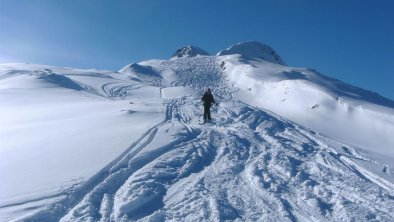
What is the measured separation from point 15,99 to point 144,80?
75.4ft

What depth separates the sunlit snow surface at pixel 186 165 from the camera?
28.8 feet

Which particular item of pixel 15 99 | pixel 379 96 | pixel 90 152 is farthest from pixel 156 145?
pixel 379 96

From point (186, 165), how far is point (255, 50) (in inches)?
4468

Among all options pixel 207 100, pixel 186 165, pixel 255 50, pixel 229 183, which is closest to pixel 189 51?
pixel 255 50

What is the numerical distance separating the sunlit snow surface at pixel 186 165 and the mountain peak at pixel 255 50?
91.0 meters

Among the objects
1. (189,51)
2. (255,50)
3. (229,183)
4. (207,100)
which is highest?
(255,50)

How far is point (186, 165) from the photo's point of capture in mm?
11703

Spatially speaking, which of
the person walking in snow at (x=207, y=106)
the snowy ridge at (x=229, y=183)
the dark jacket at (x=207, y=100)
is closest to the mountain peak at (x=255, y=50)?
the dark jacket at (x=207, y=100)

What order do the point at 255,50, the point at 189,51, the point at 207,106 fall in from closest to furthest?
the point at 207,106 → the point at 189,51 → the point at 255,50

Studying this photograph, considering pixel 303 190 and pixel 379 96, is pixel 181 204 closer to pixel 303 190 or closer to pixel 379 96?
pixel 303 190

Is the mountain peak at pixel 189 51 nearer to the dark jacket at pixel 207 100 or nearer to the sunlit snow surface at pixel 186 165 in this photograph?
the sunlit snow surface at pixel 186 165

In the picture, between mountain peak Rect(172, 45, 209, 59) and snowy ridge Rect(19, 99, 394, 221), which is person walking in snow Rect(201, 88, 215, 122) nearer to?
snowy ridge Rect(19, 99, 394, 221)

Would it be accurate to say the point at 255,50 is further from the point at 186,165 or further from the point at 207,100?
the point at 186,165

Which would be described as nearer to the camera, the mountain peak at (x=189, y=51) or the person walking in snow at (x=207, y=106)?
the person walking in snow at (x=207, y=106)
